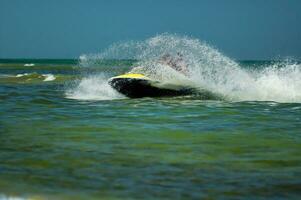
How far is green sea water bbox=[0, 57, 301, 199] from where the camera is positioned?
5066 mm

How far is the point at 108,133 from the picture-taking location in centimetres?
834

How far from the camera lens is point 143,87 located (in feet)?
51.9

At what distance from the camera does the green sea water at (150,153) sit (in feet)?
16.6

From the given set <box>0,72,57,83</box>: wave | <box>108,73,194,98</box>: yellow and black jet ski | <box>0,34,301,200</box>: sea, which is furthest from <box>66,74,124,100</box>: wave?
<box>0,72,57,83</box>: wave

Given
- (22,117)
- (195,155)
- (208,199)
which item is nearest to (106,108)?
(22,117)

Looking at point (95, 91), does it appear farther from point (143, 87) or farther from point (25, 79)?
point (25, 79)

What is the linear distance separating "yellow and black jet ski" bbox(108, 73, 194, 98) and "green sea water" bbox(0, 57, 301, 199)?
3.98m

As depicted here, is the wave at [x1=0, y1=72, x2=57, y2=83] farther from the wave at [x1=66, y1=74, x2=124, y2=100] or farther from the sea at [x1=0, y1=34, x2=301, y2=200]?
the sea at [x1=0, y1=34, x2=301, y2=200]

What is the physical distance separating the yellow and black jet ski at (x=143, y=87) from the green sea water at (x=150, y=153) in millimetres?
3981

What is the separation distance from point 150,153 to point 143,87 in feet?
29.8

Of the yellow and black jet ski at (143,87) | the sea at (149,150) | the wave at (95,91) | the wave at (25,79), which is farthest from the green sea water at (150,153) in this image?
the wave at (25,79)

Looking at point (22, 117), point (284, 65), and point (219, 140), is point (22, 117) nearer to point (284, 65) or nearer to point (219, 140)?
point (219, 140)

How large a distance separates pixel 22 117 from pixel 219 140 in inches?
178

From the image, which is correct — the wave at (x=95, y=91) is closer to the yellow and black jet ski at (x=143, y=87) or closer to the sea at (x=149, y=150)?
the yellow and black jet ski at (x=143, y=87)
